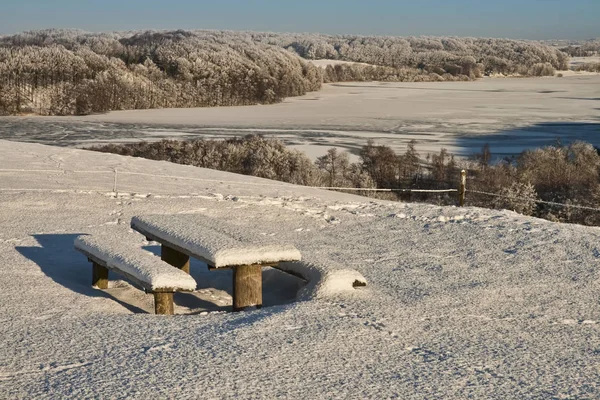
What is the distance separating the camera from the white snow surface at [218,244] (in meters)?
4.96

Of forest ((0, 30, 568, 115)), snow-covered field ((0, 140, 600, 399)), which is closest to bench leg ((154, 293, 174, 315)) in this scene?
snow-covered field ((0, 140, 600, 399))

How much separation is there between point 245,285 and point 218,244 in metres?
0.30

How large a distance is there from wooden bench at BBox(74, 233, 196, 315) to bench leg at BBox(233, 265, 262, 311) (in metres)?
0.30

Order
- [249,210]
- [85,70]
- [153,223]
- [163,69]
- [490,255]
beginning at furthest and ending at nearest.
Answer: [163,69] → [85,70] → [249,210] → [490,255] → [153,223]

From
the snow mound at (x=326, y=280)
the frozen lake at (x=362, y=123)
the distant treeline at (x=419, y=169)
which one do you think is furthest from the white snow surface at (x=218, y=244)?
the frozen lake at (x=362, y=123)

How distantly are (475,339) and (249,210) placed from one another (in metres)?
4.41

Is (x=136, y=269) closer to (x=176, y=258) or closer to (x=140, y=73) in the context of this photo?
(x=176, y=258)

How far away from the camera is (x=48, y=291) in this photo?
17.3 feet

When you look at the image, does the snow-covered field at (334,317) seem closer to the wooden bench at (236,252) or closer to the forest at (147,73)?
the wooden bench at (236,252)

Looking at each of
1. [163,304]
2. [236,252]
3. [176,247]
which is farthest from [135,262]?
[236,252]

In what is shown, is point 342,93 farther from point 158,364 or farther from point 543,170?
point 158,364

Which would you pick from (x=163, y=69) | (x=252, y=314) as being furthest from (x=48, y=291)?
(x=163, y=69)

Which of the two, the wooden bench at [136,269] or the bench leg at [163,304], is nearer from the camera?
the wooden bench at [136,269]

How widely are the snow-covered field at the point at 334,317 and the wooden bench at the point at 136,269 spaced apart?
165mm
